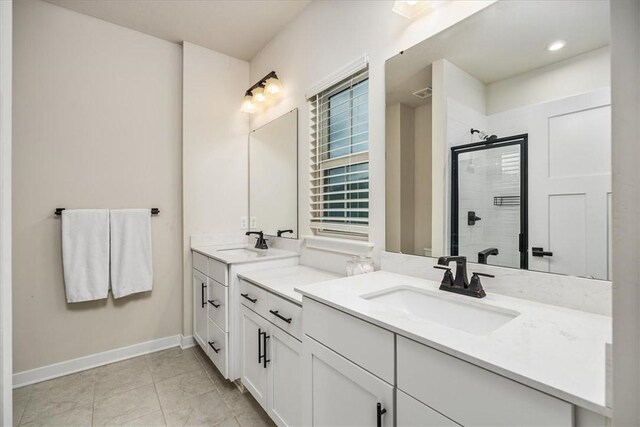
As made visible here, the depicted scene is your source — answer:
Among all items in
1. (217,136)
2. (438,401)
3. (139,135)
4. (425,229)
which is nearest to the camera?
(438,401)

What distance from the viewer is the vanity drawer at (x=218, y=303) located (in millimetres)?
1943

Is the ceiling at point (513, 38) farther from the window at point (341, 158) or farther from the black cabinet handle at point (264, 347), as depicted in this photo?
the black cabinet handle at point (264, 347)

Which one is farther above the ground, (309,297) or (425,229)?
(425,229)

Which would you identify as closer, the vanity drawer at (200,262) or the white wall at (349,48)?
the white wall at (349,48)

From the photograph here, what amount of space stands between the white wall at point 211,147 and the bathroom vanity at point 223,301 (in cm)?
37

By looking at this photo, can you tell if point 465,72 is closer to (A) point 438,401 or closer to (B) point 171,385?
(A) point 438,401

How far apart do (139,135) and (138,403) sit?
78.6 inches

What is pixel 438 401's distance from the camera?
755 mm

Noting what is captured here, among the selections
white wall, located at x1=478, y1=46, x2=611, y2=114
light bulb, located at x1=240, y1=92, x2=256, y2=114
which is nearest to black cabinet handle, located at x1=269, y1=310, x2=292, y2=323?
white wall, located at x1=478, y1=46, x2=611, y2=114

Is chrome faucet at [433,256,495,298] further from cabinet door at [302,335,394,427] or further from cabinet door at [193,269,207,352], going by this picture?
cabinet door at [193,269,207,352]

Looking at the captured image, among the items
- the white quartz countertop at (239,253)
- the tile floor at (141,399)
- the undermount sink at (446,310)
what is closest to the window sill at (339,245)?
the white quartz countertop at (239,253)

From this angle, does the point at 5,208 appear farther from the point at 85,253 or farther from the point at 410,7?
the point at 410,7

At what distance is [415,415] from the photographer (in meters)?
0.81

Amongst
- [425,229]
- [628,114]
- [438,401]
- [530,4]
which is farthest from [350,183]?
[628,114]
